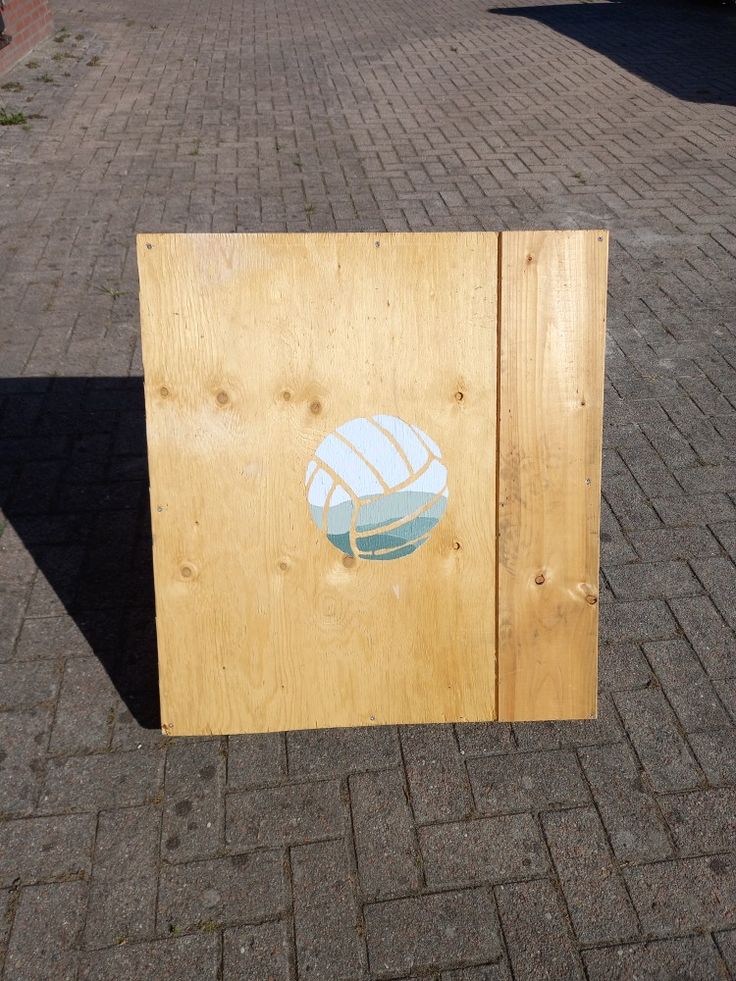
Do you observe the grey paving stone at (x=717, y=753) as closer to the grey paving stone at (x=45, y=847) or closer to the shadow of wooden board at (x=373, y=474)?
the shadow of wooden board at (x=373, y=474)

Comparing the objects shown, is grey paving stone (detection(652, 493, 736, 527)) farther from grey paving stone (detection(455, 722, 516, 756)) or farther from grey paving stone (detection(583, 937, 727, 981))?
grey paving stone (detection(583, 937, 727, 981))

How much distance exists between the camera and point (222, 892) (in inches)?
106

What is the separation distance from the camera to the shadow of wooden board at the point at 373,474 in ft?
9.29

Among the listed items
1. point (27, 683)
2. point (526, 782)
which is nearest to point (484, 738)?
point (526, 782)

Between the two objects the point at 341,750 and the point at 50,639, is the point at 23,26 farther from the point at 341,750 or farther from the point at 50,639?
the point at 341,750

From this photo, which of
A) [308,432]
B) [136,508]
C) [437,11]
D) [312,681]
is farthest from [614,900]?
[437,11]

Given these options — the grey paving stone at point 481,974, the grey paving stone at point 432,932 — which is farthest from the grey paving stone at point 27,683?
the grey paving stone at point 481,974

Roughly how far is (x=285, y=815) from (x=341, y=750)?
12.6 inches

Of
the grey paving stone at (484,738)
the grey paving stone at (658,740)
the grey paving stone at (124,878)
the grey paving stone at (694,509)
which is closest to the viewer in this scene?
the grey paving stone at (124,878)

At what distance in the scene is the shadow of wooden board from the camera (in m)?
2.83

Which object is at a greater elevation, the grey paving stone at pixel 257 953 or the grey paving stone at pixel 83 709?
the grey paving stone at pixel 83 709

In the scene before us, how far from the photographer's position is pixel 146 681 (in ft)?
11.3

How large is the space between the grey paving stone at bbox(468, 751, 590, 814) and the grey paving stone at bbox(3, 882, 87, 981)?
1.25m

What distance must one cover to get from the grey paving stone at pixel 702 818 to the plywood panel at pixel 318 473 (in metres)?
0.66
